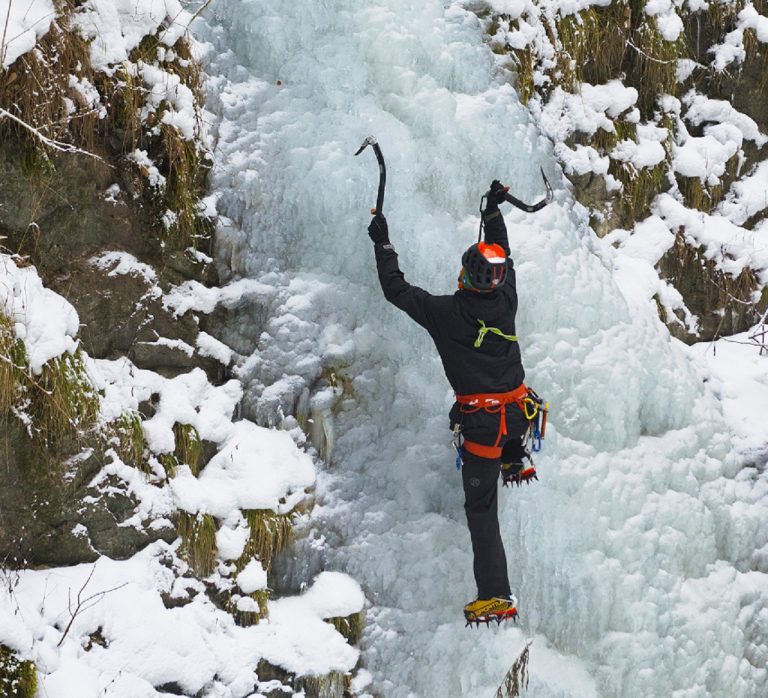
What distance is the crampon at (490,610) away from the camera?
3.96m

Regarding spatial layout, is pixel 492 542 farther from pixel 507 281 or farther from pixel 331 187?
pixel 331 187

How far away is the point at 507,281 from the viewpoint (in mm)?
4098

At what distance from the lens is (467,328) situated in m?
3.93

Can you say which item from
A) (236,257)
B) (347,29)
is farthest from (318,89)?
(236,257)

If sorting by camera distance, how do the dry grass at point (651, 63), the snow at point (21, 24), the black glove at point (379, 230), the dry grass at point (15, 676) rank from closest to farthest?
the dry grass at point (15, 676), the snow at point (21, 24), the black glove at point (379, 230), the dry grass at point (651, 63)

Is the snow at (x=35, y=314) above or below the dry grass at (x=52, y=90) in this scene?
below

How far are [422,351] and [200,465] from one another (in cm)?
117

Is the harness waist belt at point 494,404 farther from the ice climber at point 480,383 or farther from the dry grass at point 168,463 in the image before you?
the dry grass at point 168,463

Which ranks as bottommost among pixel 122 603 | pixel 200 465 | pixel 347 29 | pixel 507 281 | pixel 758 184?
pixel 122 603

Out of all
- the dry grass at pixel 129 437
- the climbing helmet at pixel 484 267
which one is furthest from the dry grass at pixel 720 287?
the dry grass at pixel 129 437

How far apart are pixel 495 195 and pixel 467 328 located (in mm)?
680

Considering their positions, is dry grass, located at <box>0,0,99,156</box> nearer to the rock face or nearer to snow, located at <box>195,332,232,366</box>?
the rock face

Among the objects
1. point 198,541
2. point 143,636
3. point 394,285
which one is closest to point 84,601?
point 143,636

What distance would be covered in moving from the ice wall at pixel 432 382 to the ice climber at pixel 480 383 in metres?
0.39
